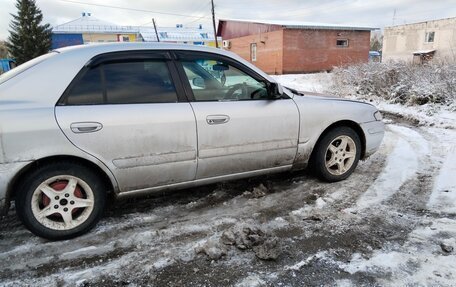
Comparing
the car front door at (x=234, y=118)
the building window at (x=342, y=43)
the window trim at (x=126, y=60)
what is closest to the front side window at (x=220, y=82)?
the car front door at (x=234, y=118)

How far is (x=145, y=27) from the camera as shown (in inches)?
2157

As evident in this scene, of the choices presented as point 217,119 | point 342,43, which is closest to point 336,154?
point 217,119

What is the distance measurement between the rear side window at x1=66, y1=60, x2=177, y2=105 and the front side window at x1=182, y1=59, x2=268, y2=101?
0.87 feet

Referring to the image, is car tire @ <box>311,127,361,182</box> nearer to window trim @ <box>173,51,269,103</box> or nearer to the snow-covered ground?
the snow-covered ground

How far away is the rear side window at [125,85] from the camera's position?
10.3 ft

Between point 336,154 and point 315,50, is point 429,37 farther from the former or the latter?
point 336,154

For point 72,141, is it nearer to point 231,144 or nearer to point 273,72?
point 231,144

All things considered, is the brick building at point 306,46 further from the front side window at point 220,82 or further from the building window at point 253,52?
the front side window at point 220,82

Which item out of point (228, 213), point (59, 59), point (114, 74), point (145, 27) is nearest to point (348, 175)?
point (228, 213)

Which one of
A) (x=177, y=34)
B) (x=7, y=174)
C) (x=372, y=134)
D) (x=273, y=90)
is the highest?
(x=177, y=34)

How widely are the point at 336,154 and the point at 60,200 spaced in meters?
3.13

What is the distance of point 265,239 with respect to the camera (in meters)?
3.15

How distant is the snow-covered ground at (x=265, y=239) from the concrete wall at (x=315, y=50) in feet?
80.8

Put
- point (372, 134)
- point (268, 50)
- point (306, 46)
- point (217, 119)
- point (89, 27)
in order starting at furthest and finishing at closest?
point (89, 27)
point (268, 50)
point (306, 46)
point (372, 134)
point (217, 119)
